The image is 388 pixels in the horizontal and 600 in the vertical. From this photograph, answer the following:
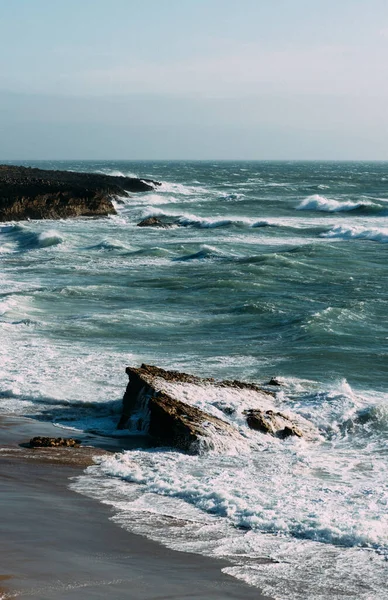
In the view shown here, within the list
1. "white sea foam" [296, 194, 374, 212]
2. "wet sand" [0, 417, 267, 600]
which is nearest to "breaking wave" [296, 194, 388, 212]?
"white sea foam" [296, 194, 374, 212]

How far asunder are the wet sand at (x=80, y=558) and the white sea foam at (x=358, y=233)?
34.8 m

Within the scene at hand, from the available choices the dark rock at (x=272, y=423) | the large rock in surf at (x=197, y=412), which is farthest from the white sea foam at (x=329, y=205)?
the dark rock at (x=272, y=423)

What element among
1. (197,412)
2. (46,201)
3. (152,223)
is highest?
(46,201)

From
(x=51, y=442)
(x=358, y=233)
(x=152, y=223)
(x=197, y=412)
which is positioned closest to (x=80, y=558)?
(x=51, y=442)

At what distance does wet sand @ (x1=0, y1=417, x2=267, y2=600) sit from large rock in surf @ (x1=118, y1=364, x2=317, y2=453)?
2230mm

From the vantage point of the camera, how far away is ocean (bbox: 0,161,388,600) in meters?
8.70

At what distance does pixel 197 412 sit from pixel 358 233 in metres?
33.7

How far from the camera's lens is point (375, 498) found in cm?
995

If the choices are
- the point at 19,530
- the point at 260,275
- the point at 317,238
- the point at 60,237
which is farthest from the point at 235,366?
the point at 317,238

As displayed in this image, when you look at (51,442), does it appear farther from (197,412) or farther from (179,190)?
(179,190)

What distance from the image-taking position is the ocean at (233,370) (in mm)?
8703

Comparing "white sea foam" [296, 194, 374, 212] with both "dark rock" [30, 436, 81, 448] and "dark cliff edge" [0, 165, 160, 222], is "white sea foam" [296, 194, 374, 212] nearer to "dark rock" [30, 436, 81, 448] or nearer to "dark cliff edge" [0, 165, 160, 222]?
"dark cliff edge" [0, 165, 160, 222]

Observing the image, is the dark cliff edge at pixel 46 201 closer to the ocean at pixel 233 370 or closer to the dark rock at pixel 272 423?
the ocean at pixel 233 370

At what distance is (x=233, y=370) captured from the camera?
16.4 meters
